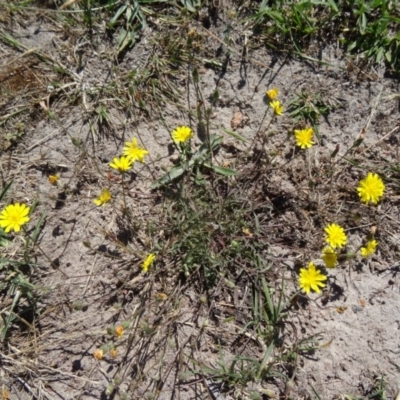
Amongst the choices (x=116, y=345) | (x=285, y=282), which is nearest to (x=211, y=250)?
(x=285, y=282)

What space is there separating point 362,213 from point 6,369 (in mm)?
2054

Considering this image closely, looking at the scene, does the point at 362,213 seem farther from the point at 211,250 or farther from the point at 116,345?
the point at 116,345

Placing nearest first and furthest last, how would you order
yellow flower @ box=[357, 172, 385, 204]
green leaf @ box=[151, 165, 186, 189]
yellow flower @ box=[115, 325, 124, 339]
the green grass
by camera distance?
yellow flower @ box=[115, 325, 124, 339], yellow flower @ box=[357, 172, 385, 204], green leaf @ box=[151, 165, 186, 189], the green grass

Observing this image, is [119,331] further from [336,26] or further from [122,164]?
[336,26]

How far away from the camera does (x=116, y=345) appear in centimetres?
262

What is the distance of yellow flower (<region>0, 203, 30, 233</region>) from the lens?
100 inches

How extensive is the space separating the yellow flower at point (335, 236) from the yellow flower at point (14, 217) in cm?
150

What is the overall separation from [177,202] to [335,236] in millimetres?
839

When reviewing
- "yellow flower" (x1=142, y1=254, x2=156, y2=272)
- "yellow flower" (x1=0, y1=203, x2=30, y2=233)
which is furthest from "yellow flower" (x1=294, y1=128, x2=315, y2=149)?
"yellow flower" (x1=0, y1=203, x2=30, y2=233)

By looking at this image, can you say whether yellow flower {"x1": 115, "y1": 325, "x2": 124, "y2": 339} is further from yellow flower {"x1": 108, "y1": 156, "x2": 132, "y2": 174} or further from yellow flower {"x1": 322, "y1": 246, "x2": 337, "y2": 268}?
yellow flower {"x1": 322, "y1": 246, "x2": 337, "y2": 268}

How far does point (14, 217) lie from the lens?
2561 millimetres

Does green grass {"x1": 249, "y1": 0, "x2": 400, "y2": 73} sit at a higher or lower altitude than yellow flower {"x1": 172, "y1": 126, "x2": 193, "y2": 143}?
higher

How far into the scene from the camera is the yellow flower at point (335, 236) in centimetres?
258

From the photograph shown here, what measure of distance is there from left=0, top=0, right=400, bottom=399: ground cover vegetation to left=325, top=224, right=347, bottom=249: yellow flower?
0.01m
